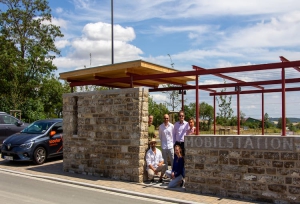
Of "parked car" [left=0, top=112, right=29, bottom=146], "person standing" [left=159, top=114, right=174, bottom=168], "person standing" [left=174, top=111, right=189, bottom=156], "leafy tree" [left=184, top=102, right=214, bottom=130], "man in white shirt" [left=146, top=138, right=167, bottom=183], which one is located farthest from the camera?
"leafy tree" [left=184, top=102, right=214, bottom=130]

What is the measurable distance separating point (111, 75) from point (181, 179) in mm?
4246

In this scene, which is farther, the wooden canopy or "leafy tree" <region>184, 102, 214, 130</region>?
"leafy tree" <region>184, 102, 214, 130</region>

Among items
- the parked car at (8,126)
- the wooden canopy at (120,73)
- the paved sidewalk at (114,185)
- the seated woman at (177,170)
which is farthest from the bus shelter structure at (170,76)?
the parked car at (8,126)

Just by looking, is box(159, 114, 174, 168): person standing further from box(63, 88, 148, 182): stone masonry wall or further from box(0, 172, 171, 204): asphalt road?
box(0, 172, 171, 204): asphalt road

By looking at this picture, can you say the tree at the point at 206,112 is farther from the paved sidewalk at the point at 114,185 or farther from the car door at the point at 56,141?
the paved sidewalk at the point at 114,185

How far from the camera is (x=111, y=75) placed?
11648 mm

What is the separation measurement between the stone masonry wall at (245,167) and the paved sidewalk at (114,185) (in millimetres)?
350

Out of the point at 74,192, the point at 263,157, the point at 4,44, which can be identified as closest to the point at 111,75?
the point at 74,192

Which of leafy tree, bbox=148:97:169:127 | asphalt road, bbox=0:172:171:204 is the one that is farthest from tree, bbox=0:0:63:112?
asphalt road, bbox=0:172:171:204

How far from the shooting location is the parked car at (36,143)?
1304cm

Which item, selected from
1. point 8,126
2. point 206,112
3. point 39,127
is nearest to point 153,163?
point 39,127

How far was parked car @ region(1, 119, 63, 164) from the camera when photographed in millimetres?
13044

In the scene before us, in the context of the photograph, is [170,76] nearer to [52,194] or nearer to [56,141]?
[52,194]

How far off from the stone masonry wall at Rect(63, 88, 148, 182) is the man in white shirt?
0.18m
